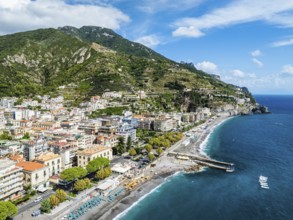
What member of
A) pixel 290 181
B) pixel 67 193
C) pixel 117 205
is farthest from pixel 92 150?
pixel 290 181

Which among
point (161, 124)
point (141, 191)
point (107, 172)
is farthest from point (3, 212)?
point (161, 124)

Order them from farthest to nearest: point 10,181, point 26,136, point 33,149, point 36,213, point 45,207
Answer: point 26,136
point 33,149
point 10,181
point 45,207
point 36,213

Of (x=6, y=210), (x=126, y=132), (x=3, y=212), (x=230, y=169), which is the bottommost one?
(x=230, y=169)

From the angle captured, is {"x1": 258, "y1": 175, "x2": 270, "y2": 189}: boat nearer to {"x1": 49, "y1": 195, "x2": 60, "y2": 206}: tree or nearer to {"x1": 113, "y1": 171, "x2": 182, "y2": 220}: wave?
{"x1": 113, "y1": 171, "x2": 182, "y2": 220}: wave

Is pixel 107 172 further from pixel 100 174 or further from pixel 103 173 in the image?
pixel 100 174

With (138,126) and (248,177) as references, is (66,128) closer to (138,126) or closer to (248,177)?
(138,126)

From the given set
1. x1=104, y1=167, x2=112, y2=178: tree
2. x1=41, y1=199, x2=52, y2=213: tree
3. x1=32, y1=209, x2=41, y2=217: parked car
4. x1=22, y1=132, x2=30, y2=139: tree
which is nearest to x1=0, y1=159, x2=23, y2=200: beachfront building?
x1=32, y1=209, x2=41, y2=217: parked car

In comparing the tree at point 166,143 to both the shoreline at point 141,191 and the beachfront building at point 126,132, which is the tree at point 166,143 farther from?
the beachfront building at point 126,132
